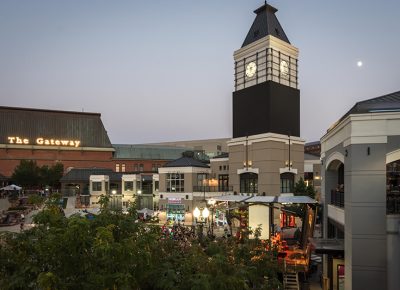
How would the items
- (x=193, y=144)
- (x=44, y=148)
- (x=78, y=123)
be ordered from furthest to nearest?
(x=193, y=144)
(x=78, y=123)
(x=44, y=148)

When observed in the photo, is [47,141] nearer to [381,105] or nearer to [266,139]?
[266,139]

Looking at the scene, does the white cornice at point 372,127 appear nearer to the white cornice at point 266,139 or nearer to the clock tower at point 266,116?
the white cornice at point 266,139

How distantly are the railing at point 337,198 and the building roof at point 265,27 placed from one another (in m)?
35.5

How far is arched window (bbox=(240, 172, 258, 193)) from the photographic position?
49.1 metres

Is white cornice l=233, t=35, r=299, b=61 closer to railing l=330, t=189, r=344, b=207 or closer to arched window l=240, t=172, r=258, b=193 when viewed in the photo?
arched window l=240, t=172, r=258, b=193

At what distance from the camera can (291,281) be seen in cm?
2075

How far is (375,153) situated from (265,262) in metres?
6.38

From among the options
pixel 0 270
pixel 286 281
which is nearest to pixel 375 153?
pixel 286 281

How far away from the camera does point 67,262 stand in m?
8.23

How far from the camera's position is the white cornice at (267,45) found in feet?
163

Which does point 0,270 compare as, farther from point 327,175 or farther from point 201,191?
point 201,191

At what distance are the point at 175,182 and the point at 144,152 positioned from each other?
46.3 meters

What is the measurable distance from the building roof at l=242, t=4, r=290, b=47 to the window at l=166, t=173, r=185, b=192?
22255 millimetres

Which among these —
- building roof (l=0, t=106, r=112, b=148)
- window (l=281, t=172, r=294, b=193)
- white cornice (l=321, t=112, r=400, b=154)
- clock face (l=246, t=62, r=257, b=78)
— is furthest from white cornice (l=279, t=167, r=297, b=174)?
building roof (l=0, t=106, r=112, b=148)
